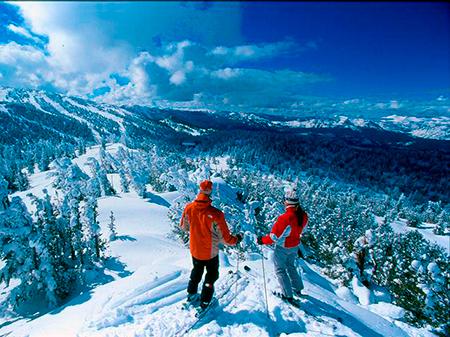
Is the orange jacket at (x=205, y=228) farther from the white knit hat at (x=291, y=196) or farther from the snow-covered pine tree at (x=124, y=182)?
the snow-covered pine tree at (x=124, y=182)

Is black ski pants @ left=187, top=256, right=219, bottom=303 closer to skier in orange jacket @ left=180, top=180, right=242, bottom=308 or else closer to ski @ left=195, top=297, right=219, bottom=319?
skier in orange jacket @ left=180, top=180, right=242, bottom=308

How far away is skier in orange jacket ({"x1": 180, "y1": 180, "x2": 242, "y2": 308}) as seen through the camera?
232 inches

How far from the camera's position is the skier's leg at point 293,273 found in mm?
6824

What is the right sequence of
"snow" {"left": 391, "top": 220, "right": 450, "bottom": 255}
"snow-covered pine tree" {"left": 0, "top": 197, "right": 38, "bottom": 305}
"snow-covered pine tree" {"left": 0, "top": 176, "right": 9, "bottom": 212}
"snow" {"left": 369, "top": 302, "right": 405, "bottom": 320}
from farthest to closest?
"snow" {"left": 391, "top": 220, "right": 450, "bottom": 255}
"snow-covered pine tree" {"left": 0, "top": 197, "right": 38, "bottom": 305}
"snow-covered pine tree" {"left": 0, "top": 176, "right": 9, "bottom": 212}
"snow" {"left": 369, "top": 302, "right": 405, "bottom": 320}

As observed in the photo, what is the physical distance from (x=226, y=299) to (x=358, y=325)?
10.7 ft

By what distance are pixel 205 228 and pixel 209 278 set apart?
1315 millimetres

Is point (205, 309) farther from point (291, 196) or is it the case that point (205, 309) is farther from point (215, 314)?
point (291, 196)

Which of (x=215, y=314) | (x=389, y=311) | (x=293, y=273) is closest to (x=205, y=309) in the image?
(x=215, y=314)

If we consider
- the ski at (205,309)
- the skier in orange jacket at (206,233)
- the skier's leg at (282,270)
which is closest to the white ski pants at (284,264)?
the skier's leg at (282,270)

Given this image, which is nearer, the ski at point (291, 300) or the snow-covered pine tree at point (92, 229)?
the ski at point (291, 300)

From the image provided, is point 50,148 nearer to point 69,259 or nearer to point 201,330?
point 69,259

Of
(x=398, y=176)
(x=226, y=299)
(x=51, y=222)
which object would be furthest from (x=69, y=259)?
(x=398, y=176)

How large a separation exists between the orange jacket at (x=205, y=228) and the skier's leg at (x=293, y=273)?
5.61ft

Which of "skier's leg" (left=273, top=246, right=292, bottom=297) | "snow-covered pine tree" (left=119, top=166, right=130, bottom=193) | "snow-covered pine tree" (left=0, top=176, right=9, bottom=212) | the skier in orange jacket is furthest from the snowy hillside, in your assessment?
"snow-covered pine tree" (left=119, top=166, right=130, bottom=193)
